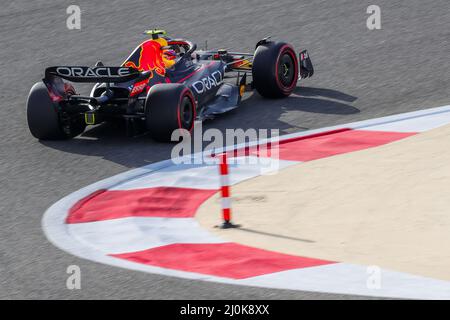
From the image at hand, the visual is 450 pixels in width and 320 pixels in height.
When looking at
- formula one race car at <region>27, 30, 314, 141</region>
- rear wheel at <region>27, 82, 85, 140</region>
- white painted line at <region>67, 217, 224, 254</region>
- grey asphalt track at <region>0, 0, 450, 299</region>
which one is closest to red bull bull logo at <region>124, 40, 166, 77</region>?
formula one race car at <region>27, 30, 314, 141</region>

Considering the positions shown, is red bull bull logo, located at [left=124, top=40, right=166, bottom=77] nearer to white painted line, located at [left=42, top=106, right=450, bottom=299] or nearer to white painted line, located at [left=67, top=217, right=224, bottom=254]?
white painted line, located at [left=42, top=106, right=450, bottom=299]

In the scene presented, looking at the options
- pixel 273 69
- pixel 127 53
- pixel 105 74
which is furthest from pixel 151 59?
pixel 127 53

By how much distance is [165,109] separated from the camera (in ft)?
35.2

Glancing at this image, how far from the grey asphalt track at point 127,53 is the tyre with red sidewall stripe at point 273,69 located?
160 mm

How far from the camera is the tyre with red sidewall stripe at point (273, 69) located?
12367 millimetres

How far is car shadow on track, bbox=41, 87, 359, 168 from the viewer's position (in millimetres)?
10766

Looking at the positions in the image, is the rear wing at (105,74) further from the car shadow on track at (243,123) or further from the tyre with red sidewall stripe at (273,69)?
the tyre with red sidewall stripe at (273,69)

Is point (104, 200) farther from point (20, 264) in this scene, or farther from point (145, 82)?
point (145, 82)

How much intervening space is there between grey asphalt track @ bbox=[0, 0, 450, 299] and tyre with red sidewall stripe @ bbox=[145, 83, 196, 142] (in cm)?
23

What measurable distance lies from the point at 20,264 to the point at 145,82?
13.3 ft

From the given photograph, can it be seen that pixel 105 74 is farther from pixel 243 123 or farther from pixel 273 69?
pixel 273 69

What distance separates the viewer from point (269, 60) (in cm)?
1237

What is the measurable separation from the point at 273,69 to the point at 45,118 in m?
2.93
